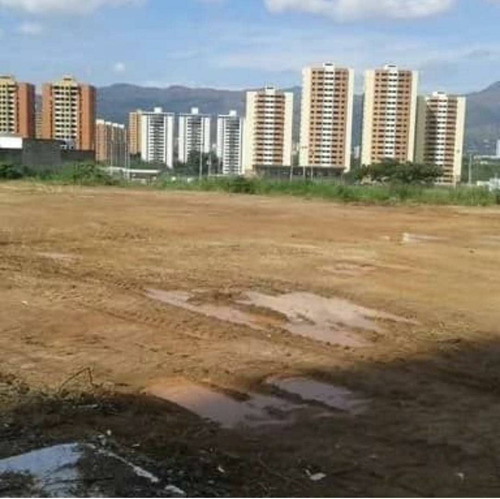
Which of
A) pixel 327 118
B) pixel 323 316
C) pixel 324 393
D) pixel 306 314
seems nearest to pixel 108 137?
pixel 327 118

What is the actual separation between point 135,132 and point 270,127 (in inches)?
1294

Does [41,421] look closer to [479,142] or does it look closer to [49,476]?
[49,476]

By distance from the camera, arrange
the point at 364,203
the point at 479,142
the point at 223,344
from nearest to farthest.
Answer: the point at 223,344
the point at 364,203
the point at 479,142

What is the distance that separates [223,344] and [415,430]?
9.21ft

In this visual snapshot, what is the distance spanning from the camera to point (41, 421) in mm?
5270

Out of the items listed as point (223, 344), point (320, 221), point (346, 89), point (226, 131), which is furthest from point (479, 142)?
point (223, 344)

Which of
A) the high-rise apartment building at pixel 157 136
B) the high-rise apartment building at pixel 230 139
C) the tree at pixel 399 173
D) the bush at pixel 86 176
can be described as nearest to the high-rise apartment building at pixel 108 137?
the high-rise apartment building at pixel 157 136

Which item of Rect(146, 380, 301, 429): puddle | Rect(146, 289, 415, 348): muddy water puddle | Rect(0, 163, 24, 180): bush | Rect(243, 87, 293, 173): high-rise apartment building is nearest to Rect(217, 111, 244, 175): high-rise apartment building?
Rect(243, 87, 293, 173): high-rise apartment building

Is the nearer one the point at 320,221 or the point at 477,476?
the point at 477,476

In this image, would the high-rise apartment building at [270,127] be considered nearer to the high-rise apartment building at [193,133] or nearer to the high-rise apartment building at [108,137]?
the high-rise apartment building at [193,133]

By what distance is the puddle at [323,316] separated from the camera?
832cm

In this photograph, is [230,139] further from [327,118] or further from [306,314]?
[306,314]

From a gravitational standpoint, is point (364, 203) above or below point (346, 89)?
below

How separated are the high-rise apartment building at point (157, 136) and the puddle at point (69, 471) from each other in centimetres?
8635
